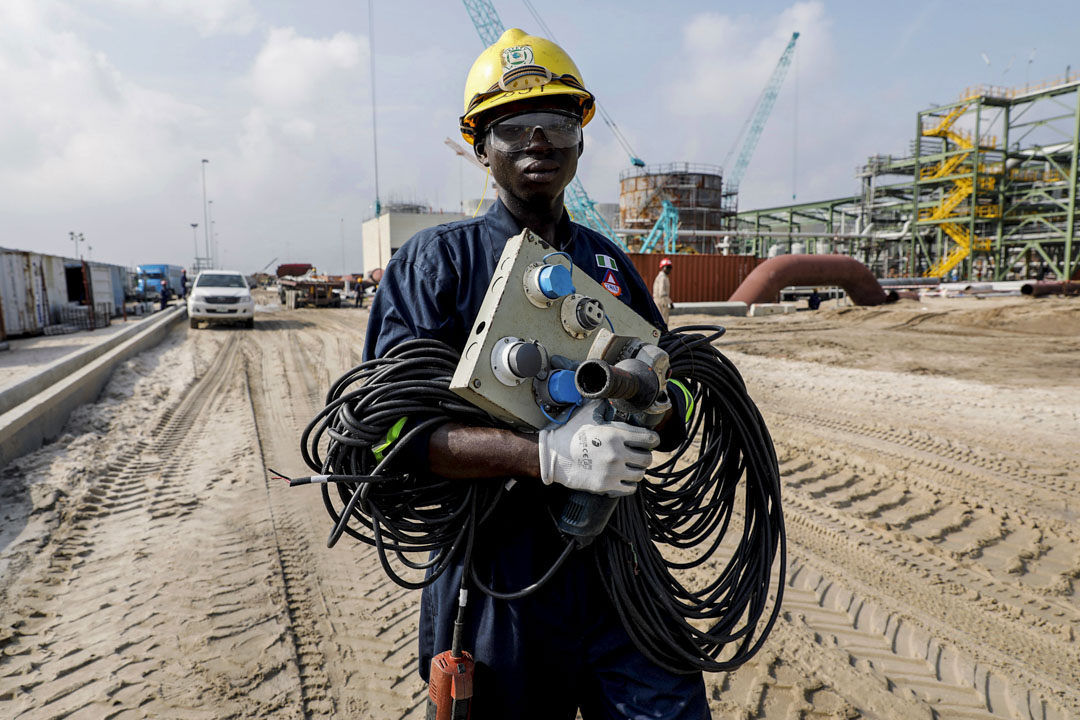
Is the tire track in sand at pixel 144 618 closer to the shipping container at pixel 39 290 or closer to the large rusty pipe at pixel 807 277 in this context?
the shipping container at pixel 39 290

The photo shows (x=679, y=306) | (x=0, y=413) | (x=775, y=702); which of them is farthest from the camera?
(x=679, y=306)

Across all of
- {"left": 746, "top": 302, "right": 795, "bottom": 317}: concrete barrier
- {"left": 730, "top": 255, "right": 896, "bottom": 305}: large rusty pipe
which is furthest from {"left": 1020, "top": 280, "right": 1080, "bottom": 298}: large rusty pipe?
{"left": 746, "top": 302, "right": 795, "bottom": 317}: concrete barrier

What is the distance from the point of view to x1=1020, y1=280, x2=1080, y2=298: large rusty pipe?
2141cm

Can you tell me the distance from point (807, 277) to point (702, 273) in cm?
408

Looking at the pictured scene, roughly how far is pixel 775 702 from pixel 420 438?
6.78ft

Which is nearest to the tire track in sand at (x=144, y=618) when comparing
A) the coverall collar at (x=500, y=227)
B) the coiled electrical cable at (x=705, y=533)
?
the coiled electrical cable at (x=705, y=533)

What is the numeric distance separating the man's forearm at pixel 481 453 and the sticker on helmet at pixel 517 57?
919 mm

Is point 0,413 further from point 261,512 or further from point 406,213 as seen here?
point 406,213

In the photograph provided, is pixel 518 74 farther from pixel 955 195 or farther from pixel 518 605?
pixel 955 195

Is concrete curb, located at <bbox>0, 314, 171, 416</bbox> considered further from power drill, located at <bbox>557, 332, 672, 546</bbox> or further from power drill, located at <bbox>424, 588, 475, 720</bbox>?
power drill, located at <bbox>557, 332, 672, 546</bbox>

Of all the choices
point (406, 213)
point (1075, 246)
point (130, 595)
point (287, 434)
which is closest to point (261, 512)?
point (130, 595)

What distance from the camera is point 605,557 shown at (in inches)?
58.4

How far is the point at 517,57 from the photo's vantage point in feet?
5.08

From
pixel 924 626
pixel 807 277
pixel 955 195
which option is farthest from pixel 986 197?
pixel 924 626
